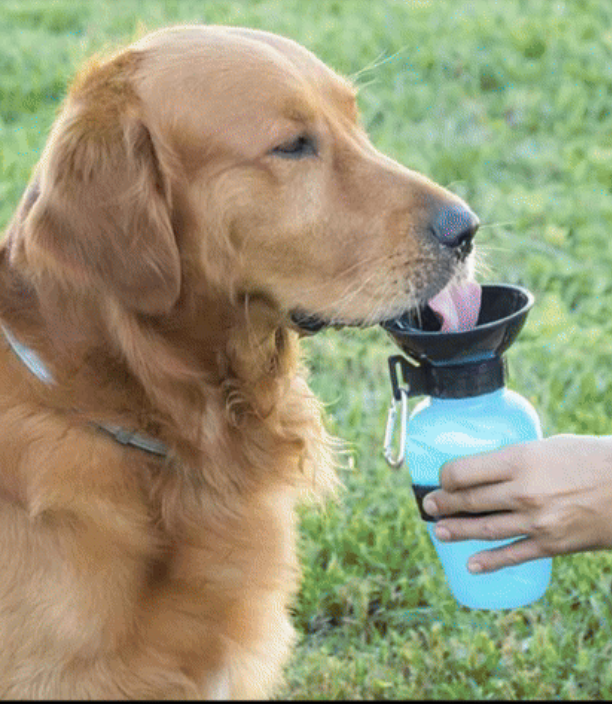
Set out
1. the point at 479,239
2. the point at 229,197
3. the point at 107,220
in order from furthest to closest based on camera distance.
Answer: the point at 479,239 < the point at 229,197 < the point at 107,220

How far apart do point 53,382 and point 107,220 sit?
0.41m

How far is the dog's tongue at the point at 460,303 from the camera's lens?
305cm

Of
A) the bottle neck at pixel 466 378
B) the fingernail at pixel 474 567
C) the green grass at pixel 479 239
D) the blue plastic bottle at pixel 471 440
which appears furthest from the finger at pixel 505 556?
the green grass at pixel 479 239

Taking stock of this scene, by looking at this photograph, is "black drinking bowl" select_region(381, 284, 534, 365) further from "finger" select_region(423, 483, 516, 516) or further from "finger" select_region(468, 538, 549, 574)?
"finger" select_region(468, 538, 549, 574)

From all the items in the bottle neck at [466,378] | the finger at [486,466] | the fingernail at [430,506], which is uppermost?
the bottle neck at [466,378]

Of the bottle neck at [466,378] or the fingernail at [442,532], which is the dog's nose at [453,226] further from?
the fingernail at [442,532]

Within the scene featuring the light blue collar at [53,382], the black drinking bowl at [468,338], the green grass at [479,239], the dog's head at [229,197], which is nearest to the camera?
the black drinking bowl at [468,338]

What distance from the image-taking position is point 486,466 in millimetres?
2914

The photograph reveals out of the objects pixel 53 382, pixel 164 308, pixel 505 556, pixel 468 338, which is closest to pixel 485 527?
pixel 505 556

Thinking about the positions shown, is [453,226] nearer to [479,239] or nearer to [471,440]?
[471,440]

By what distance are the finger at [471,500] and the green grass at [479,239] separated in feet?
2.57

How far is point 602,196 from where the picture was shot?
20.4 feet

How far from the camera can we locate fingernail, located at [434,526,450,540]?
305cm

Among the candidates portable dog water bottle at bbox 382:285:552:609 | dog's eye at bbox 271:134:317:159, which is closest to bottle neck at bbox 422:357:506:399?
portable dog water bottle at bbox 382:285:552:609
